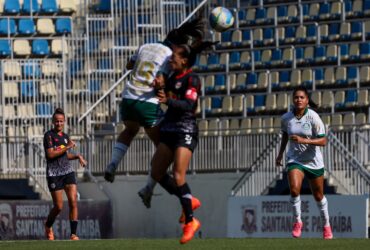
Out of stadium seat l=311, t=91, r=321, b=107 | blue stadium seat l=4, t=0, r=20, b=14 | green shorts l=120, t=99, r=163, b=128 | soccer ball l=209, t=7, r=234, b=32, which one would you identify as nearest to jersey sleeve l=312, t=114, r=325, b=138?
green shorts l=120, t=99, r=163, b=128

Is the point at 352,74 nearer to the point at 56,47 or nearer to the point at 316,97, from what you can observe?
the point at 316,97

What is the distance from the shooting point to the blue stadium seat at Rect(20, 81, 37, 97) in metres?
31.8

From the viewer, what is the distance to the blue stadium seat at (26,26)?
114 feet

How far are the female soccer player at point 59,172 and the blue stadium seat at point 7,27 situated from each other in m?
13.6

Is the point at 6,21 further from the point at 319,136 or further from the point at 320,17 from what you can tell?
the point at 319,136

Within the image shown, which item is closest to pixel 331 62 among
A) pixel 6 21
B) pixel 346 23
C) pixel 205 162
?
pixel 346 23

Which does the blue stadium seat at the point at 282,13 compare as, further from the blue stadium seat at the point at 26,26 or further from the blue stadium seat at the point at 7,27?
the blue stadium seat at the point at 7,27

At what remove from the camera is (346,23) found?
30.2 m

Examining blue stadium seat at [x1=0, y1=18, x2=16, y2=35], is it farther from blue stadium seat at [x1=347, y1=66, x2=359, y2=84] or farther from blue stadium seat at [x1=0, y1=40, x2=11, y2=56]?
blue stadium seat at [x1=347, y1=66, x2=359, y2=84]

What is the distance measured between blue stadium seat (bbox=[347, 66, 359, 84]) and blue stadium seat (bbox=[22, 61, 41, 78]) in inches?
298

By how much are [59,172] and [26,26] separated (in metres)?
14.0

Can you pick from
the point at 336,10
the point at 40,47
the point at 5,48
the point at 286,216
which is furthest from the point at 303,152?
the point at 40,47

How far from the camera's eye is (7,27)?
34.5 metres

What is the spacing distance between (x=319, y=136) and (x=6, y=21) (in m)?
17.8
